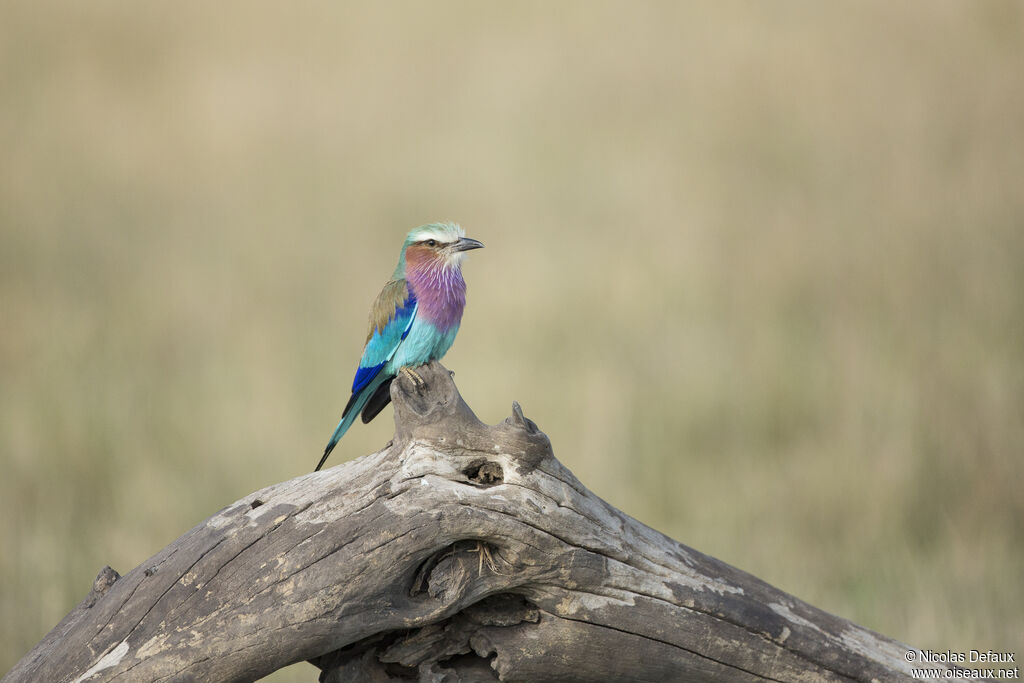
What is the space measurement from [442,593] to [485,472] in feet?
1.29

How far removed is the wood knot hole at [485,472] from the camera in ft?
11.3

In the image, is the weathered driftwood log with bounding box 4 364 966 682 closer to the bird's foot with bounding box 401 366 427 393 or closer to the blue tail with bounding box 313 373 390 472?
the bird's foot with bounding box 401 366 427 393

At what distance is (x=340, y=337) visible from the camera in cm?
961

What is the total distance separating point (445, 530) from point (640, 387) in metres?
5.87

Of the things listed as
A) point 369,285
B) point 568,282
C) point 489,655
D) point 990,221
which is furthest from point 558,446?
point 489,655

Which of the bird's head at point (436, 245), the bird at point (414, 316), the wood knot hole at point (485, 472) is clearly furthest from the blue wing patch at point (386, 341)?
the wood knot hole at point (485, 472)

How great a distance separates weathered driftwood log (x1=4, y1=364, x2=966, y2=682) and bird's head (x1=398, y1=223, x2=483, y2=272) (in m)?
0.98

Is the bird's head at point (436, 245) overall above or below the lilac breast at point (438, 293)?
above

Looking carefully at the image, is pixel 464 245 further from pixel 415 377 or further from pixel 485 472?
pixel 485 472

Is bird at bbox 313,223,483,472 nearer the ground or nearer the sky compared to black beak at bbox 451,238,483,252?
nearer the ground

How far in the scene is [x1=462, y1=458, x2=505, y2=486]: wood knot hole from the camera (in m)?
3.43

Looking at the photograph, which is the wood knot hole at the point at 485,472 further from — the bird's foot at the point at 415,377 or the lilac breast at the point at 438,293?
the lilac breast at the point at 438,293

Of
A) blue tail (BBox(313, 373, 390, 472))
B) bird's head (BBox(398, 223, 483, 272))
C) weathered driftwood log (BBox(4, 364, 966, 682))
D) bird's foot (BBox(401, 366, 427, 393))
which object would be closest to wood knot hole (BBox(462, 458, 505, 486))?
weathered driftwood log (BBox(4, 364, 966, 682))

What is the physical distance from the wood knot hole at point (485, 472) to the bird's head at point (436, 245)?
1.22 metres
